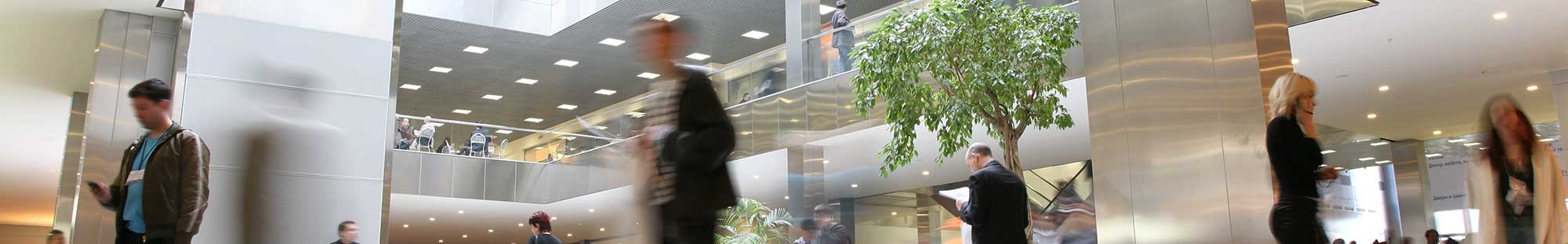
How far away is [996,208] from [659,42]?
282cm

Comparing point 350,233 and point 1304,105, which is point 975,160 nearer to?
point 1304,105

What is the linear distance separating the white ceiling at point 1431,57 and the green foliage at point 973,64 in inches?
99.0

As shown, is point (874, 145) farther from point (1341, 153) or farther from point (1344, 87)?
point (1341, 153)

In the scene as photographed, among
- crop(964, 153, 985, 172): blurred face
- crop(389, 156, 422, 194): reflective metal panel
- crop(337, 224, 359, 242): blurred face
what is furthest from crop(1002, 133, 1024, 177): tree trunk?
crop(389, 156, 422, 194): reflective metal panel

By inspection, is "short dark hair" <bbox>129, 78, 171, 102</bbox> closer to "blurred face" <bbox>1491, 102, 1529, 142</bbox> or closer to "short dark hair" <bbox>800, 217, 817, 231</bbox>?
"blurred face" <bbox>1491, 102, 1529, 142</bbox>

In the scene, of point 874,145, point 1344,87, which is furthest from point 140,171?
point 1344,87

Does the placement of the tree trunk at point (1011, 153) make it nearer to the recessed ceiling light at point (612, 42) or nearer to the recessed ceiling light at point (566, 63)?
the recessed ceiling light at point (612, 42)

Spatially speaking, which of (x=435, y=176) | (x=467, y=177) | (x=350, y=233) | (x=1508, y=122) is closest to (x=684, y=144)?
(x=350, y=233)

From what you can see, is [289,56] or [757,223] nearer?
[289,56]

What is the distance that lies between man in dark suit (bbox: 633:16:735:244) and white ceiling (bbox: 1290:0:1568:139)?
7.72m

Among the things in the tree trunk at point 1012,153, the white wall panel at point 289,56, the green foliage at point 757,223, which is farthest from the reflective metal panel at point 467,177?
the white wall panel at point 289,56

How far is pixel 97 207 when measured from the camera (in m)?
6.82

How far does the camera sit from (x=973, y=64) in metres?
8.23

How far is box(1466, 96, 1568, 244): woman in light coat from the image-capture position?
4.47 metres
